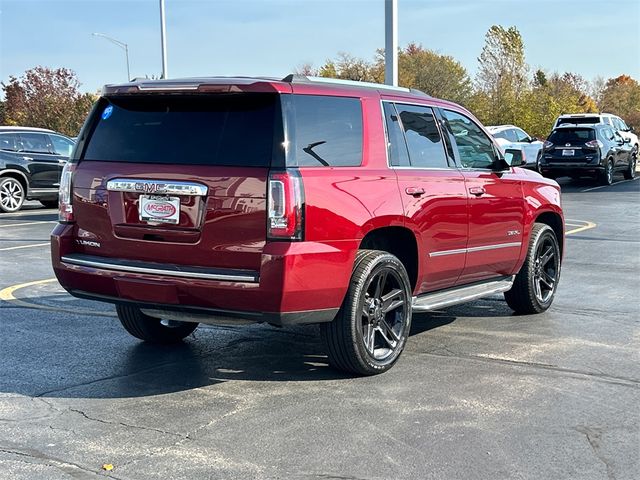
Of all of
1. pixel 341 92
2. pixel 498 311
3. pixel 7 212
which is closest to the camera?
pixel 341 92

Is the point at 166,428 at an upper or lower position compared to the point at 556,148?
lower

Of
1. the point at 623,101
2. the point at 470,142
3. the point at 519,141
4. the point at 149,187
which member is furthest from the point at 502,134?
the point at 623,101

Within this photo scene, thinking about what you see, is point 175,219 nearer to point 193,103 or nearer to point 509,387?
point 193,103

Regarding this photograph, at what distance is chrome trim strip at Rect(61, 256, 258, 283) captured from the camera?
194 inches

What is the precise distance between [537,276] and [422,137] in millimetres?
2139

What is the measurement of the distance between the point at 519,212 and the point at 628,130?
22.6 meters

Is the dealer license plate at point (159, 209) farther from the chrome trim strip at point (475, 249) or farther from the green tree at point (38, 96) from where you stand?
the green tree at point (38, 96)

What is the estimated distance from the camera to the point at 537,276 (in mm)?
7715

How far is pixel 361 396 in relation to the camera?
203 inches

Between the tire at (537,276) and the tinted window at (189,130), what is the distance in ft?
11.0

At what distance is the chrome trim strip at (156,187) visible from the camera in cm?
508

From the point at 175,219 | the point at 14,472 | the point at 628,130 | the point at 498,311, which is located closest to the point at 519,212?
the point at 498,311

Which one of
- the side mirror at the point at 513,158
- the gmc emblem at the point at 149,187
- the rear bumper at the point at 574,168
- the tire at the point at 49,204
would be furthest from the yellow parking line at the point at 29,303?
the rear bumper at the point at 574,168

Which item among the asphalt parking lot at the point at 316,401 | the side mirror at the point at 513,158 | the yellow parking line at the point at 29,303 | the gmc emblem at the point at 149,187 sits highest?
the side mirror at the point at 513,158
